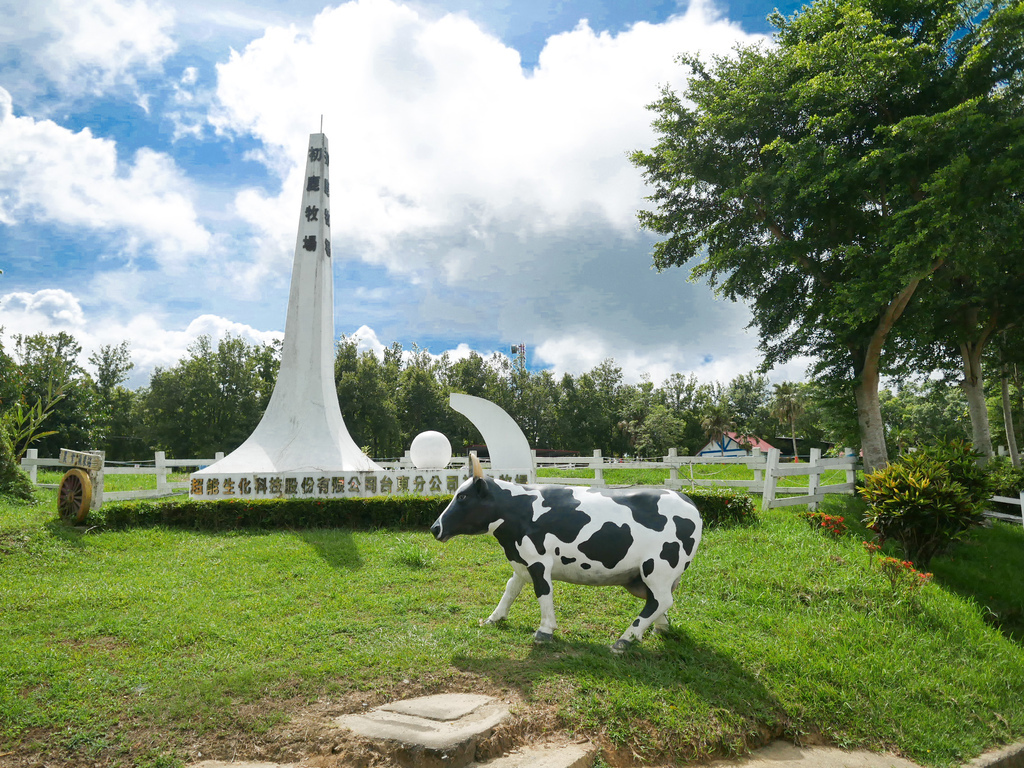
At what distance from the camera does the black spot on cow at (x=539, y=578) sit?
220 inches

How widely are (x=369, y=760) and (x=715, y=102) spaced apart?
1598cm

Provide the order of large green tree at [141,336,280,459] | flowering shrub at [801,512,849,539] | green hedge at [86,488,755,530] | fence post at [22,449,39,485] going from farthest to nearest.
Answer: large green tree at [141,336,280,459] < fence post at [22,449,39,485] < green hedge at [86,488,755,530] < flowering shrub at [801,512,849,539]

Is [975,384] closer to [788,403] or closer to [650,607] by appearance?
[650,607]

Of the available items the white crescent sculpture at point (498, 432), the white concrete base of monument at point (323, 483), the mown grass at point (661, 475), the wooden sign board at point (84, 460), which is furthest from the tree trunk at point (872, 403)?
the wooden sign board at point (84, 460)

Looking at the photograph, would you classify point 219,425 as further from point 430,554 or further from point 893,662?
point 893,662

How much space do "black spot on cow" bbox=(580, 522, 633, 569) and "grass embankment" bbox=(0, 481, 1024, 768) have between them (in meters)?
0.83

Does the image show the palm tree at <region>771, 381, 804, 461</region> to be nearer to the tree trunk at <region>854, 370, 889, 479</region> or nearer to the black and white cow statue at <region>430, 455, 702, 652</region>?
the tree trunk at <region>854, 370, 889, 479</region>

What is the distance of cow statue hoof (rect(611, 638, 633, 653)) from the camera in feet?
17.8

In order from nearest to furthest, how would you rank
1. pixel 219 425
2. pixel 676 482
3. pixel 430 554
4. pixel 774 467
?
1. pixel 430 554
2. pixel 774 467
3. pixel 676 482
4. pixel 219 425

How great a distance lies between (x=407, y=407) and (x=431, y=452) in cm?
2755

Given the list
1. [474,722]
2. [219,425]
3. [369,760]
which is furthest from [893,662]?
[219,425]

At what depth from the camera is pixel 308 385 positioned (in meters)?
16.4

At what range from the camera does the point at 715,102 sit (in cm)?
1528

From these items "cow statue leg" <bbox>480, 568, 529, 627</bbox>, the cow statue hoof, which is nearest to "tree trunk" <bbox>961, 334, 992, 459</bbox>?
the cow statue hoof
